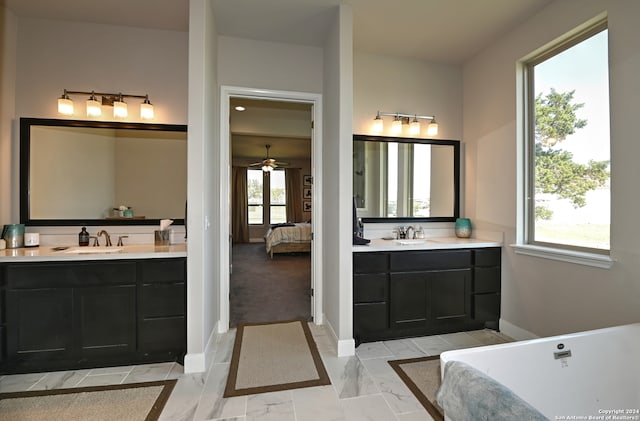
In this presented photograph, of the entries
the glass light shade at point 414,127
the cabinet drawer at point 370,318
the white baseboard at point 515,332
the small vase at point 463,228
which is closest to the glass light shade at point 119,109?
the cabinet drawer at point 370,318

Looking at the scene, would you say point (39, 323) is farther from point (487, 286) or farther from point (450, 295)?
point (487, 286)

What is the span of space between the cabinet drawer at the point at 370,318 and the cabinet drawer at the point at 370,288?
52mm

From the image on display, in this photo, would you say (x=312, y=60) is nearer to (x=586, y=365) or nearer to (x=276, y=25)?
(x=276, y=25)

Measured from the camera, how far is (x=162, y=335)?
7.14 ft

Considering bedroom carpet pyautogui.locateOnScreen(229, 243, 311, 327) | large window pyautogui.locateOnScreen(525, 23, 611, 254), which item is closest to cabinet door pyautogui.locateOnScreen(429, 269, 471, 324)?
large window pyautogui.locateOnScreen(525, 23, 611, 254)

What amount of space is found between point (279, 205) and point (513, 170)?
732 centimetres

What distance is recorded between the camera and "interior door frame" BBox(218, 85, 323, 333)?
A: 282 cm

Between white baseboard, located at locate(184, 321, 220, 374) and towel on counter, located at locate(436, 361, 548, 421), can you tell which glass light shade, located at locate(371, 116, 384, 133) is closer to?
towel on counter, located at locate(436, 361, 548, 421)

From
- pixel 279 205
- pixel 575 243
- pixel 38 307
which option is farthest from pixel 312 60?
pixel 279 205

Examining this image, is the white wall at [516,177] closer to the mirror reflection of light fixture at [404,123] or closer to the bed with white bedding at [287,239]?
the mirror reflection of light fixture at [404,123]

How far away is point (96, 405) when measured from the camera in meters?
1.77

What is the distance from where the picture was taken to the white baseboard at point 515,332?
2.54m

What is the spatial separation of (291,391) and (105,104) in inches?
111

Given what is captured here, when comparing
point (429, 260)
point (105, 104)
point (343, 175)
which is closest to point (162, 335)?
point (343, 175)
